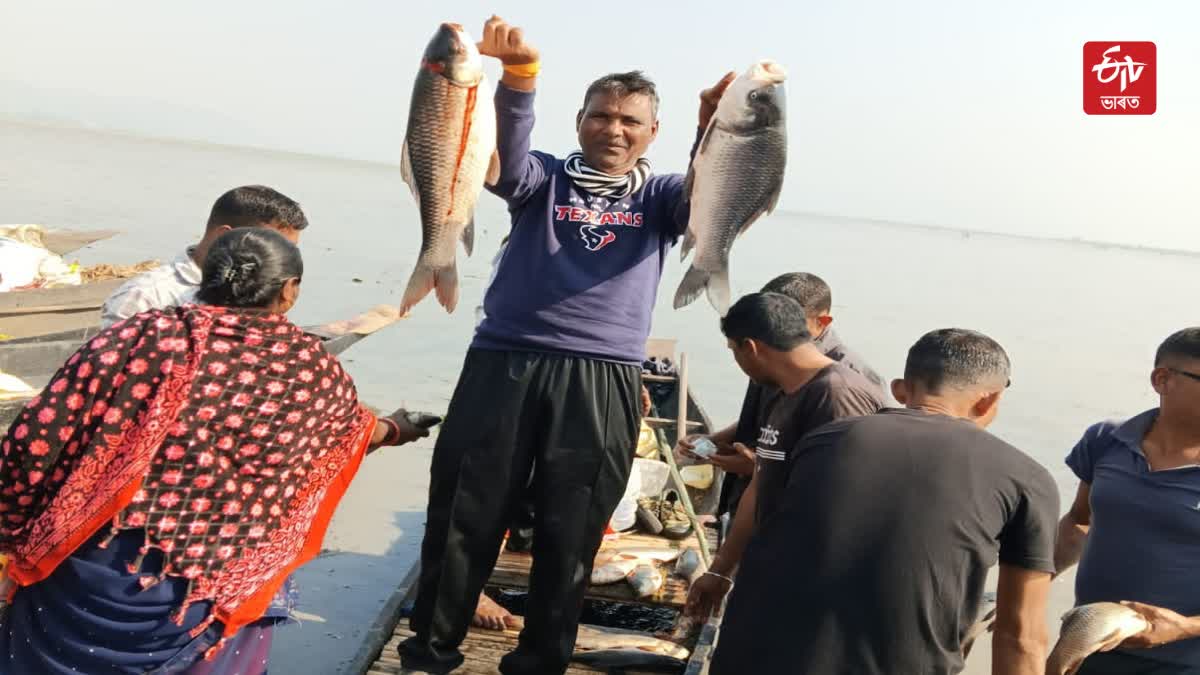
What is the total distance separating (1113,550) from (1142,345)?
82.4 ft

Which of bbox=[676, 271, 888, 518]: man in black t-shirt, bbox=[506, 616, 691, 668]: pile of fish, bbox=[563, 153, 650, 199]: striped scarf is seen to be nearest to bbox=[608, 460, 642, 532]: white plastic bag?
bbox=[676, 271, 888, 518]: man in black t-shirt

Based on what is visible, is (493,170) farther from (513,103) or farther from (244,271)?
(244,271)

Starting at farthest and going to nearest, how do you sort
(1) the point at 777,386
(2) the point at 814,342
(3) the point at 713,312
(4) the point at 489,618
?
1. (3) the point at 713,312
2. (2) the point at 814,342
3. (4) the point at 489,618
4. (1) the point at 777,386

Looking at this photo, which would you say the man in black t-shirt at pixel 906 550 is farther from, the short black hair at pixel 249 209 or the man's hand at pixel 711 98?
the short black hair at pixel 249 209

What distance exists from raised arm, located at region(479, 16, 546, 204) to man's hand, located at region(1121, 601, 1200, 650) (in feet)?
7.57

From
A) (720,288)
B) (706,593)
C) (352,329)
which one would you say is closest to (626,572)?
(706,593)

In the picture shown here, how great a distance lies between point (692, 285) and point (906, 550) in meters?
1.06

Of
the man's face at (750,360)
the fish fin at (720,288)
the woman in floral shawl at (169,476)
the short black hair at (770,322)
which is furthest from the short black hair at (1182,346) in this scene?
the woman in floral shawl at (169,476)

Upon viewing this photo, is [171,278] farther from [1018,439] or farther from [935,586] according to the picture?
[1018,439]

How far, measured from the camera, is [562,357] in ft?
10.3

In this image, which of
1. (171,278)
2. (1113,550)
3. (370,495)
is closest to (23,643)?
(171,278)

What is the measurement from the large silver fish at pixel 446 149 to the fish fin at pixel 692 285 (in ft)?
2.21

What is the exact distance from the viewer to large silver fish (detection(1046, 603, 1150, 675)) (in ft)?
8.75

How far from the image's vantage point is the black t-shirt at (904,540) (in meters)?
2.15
